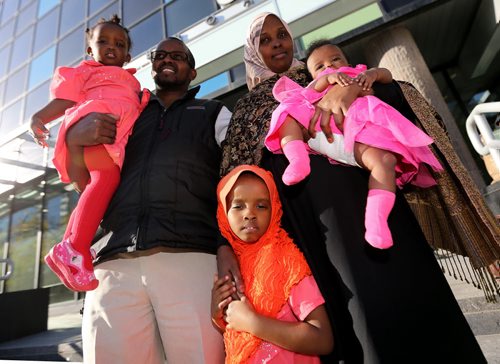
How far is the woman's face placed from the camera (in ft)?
5.37

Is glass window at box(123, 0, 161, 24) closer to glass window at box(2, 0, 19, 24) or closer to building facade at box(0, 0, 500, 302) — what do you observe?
building facade at box(0, 0, 500, 302)

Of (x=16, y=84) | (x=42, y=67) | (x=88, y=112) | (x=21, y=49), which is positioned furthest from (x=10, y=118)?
(x=88, y=112)

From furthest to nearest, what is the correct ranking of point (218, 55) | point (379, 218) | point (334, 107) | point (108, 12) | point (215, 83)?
point (108, 12), point (215, 83), point (218, 55), point (334, 107), point (379, 218)

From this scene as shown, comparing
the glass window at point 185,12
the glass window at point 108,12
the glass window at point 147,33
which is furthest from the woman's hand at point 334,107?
the glass window at point 108,12

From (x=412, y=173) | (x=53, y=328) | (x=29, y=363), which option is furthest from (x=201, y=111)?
(x=53, y=328)

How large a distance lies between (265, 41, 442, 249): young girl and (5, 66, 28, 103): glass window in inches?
501

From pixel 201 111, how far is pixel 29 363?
2234mm

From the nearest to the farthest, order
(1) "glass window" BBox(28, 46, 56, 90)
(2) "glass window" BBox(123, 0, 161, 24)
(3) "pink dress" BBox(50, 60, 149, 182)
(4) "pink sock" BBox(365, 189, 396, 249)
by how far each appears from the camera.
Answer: (4) "pink sock" BBox(365, 189, 396, 249)
(3) "pink dress" BBox(50, 60, 149, 182)
(2) "glass window" BBox(123, 0, 161, 24)
(1) "glass window" BBox(28, 46, 56, 90)

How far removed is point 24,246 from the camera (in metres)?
8.55

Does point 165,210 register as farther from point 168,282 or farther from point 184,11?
point 184,11

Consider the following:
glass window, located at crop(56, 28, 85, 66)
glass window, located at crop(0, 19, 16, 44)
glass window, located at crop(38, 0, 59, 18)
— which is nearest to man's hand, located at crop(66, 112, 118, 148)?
glass window, located at crop(56, 28, 85, 66)

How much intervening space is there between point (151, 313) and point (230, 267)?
0.50 metres

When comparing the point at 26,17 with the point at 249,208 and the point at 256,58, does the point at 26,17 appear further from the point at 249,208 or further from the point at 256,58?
the point at 249,208

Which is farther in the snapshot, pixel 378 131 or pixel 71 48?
pixel 71 48
